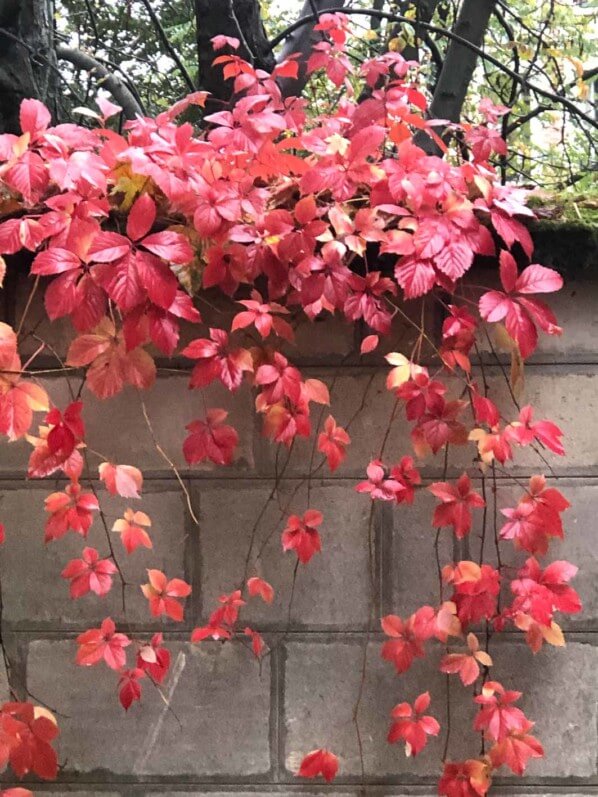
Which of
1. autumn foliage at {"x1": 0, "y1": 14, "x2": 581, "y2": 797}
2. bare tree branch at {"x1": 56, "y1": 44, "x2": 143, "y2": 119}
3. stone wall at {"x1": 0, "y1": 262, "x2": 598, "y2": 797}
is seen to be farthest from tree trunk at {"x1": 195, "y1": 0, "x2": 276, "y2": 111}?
stone wall at {"x1": 0, "y1": 262, "x2": 598, "y2": 797}

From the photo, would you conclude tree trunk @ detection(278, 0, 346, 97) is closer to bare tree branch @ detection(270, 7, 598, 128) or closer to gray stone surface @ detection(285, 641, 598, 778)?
bare tree branch @ detection(270, 7, 598, 128)

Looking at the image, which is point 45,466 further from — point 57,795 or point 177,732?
point 57,795

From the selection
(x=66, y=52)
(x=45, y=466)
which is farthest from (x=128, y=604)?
(x=66, y=52)

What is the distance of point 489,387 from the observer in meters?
1.34

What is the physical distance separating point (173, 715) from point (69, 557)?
16.9 inches

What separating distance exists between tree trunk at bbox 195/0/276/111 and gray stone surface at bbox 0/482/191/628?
1501mm

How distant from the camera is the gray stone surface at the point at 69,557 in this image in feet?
4.53

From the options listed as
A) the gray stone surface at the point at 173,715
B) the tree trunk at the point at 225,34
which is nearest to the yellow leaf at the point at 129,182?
the gray stone surface at the point at 173,715

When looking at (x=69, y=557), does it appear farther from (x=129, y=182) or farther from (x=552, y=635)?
(x=552, y=635)

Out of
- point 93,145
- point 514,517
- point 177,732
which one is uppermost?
point 93,145

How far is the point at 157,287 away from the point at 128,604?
78cm

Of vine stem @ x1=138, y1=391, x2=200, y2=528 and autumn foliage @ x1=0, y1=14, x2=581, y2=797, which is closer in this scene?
autumn foliage @ x1=0, y1=14, x2=581, y2=797

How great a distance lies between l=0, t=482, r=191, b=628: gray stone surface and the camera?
138 centimetres

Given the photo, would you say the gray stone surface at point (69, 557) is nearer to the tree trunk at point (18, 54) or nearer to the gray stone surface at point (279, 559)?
the gray stone surface at point (279, 559)
